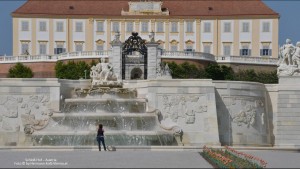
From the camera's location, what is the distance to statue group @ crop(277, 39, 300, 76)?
43.3m

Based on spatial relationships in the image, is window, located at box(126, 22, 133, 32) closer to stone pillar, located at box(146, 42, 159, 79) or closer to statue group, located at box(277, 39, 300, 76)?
stone pillar, located at box(146, 42, 159, 79)

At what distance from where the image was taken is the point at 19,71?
3162 inches

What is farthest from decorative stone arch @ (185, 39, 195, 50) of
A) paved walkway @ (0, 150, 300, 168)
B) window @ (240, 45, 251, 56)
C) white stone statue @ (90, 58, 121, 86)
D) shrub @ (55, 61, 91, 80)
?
paved walkway @ (0, 150, 300, 168)

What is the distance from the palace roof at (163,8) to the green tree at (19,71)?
21328 millimetres

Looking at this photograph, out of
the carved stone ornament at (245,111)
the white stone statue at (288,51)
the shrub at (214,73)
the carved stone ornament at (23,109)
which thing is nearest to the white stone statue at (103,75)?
the carved stone ornament at (23,109)

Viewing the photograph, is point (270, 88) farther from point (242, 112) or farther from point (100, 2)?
point (100, 2)

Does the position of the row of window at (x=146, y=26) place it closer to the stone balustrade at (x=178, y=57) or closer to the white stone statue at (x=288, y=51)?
the stone balustrade at (x=178, y=57)

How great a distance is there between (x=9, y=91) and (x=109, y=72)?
5.75m

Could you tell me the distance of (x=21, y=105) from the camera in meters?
41.2

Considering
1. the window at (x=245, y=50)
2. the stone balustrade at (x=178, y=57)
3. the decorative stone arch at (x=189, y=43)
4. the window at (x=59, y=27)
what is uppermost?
the window at (x=59, y=27)

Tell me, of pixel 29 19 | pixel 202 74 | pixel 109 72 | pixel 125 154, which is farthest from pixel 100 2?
pixel 125 154

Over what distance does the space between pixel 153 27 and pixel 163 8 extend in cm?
329

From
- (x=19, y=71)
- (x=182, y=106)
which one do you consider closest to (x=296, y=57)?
(x=182, y=106)

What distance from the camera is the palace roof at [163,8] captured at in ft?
334
